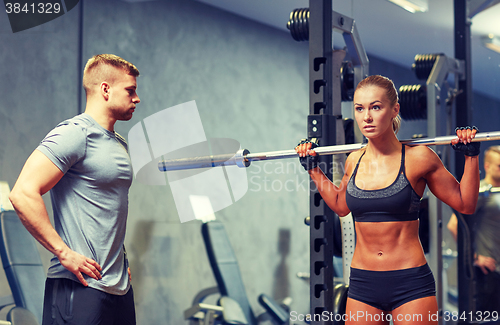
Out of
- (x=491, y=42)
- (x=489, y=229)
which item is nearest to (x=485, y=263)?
(x=489, y=229)

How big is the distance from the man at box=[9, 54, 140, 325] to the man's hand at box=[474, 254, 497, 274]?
2.75m

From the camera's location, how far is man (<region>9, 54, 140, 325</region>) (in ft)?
5.21

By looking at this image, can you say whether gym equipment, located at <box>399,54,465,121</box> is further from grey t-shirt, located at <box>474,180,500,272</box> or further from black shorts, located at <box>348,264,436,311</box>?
black shorts, located at <box>348,264,436,311</box>

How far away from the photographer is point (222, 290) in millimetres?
4168

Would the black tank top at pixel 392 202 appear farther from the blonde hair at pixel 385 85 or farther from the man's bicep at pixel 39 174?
the man's bicep at pixel 39 174

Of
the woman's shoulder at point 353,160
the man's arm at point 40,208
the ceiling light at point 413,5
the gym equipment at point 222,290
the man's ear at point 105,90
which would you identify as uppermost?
the ceiling light at point 413,5

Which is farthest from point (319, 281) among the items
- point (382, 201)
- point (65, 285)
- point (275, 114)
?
point (275, 114)

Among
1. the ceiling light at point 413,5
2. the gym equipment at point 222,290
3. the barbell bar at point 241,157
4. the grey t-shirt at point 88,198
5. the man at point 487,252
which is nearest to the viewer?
the grey t-shirt at point 88,198

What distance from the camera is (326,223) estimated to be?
7.45 ft

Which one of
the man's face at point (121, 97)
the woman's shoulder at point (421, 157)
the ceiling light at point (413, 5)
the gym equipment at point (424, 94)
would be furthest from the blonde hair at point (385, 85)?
the ceiling light at point (413, 5)

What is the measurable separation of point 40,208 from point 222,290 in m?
2.81

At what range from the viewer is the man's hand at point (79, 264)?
1.59 meters

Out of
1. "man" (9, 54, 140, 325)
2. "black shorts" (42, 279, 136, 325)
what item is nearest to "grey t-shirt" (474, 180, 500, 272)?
"man" (9, 54, 140, 325)

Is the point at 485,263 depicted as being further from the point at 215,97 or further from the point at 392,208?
the point at 215,97
